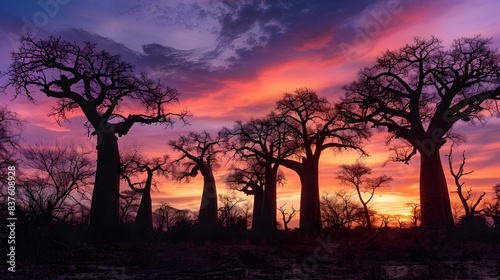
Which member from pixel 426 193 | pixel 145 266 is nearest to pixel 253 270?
pixel 145 266

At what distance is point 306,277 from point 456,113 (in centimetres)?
1254

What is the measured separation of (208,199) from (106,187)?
11.1m

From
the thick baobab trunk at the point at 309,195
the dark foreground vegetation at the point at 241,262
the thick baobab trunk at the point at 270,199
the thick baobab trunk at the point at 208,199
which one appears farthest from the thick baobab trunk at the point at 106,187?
the thick baobab trunk at the point at 270,199

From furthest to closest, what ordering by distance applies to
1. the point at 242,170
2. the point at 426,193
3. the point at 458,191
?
the point at 242,170, the point at 458,191, the point at 426,193

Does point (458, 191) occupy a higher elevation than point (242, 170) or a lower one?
lower

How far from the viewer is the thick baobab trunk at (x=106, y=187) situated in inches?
719

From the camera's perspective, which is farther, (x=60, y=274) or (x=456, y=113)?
(x=456, y=113)

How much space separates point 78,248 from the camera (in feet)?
41.5

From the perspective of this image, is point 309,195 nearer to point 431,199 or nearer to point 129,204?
point 431,199

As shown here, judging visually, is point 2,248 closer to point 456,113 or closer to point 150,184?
point 456,113

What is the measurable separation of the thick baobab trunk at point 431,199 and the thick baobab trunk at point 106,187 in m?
11.7

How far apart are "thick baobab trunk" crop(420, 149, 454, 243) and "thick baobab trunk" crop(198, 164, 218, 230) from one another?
541 inches

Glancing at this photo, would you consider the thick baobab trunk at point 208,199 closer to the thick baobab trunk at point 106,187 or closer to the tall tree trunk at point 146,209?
the tall tree trunk at point 146,209

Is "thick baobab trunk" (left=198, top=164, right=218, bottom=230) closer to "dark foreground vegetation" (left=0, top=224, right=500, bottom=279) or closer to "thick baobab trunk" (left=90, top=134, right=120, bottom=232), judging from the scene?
"thick baobab trunk" (left=90, top=134, right=120, bottom=232)
